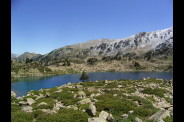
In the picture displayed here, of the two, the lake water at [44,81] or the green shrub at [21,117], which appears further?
the lake water at [44,81]

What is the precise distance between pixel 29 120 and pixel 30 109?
3084 millimetres

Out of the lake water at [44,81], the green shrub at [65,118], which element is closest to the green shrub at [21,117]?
the green shrub at [65,118]

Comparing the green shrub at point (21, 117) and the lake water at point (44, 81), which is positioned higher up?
the green shrub at point (21, 117)

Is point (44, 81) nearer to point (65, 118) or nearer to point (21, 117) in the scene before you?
point (21, 117)

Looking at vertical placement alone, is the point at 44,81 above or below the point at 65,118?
below

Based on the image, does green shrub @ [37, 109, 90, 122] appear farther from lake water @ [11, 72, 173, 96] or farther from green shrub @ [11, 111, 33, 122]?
lake water @ [11, 72, 173, 96]

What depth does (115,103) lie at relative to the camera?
15.8 meters

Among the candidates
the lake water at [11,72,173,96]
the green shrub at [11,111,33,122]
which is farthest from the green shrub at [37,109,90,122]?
the lake water at [11,72,173,96]

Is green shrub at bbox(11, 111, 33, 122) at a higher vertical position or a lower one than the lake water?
higher

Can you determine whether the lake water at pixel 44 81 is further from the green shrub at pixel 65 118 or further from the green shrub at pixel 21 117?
the green shrub at pixel 65 118

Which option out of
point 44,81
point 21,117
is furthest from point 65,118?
point 44,81
